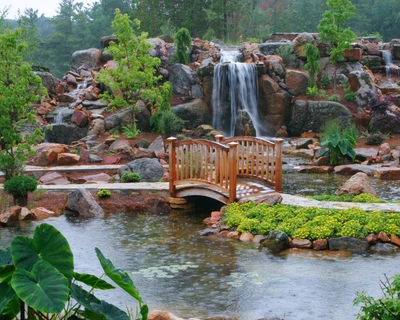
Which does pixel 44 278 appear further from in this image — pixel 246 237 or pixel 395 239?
pixel 395 239

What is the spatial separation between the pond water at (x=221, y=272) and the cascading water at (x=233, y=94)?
13038mm

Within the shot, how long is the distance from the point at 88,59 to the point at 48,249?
25.8 metres

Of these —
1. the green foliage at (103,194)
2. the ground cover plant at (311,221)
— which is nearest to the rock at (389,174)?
the ground cover plant at (311,221)

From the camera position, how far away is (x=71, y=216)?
36.6ft

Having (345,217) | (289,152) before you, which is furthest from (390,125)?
(345,217)

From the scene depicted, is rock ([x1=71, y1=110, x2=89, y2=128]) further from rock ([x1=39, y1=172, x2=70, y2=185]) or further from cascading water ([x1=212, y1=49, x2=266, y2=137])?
rock ([x1=39, y1=172, x2=70, y2=185])

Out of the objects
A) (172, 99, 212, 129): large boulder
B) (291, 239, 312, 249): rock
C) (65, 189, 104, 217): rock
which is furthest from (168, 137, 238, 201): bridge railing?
(172, 99, 212, 129): large boulder

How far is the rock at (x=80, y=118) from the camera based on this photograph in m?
21.1

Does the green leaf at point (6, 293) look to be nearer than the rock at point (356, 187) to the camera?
Yes

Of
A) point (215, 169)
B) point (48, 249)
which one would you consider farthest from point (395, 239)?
point (48, 249)

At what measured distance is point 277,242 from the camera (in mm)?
8594

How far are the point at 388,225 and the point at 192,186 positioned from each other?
4057 millimetres

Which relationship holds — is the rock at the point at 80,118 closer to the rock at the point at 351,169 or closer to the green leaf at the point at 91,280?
the rock at the point at 351,169

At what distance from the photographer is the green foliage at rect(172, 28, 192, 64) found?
24.0m
